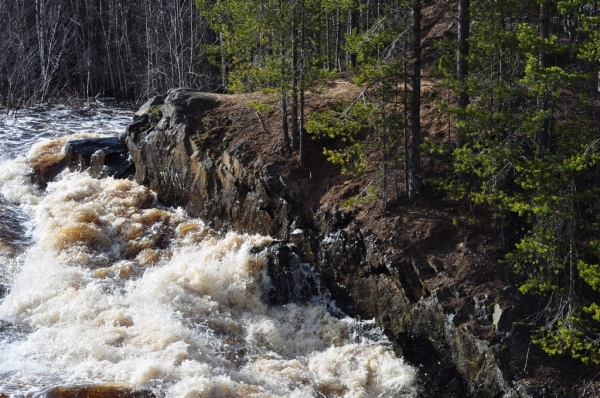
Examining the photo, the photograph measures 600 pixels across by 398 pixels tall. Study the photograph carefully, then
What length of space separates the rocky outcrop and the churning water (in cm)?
44

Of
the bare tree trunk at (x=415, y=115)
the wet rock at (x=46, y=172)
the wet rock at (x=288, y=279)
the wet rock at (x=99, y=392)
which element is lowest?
the wet rock at (x=99, y=392)

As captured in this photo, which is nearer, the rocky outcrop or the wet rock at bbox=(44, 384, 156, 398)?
the wet rock at bbox=(44, 384, 156, 398)

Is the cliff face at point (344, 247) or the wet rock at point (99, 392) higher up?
the cliff face at point (344, 247)

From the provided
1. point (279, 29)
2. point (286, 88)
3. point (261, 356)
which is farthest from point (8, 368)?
point (279, 29)

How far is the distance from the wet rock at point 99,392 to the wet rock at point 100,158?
31.0ft

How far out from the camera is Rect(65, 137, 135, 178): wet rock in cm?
1770

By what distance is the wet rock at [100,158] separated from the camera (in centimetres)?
1770

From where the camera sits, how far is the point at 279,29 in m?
14.0

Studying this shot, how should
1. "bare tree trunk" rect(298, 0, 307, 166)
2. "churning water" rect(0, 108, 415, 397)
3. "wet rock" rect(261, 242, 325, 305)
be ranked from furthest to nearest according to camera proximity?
"bare tree trunk" rect(298, 0, 307, 166) → "wet rock" rect(261, 242, 325, 305) → "churning water" rect(0, 108, 415, 397)

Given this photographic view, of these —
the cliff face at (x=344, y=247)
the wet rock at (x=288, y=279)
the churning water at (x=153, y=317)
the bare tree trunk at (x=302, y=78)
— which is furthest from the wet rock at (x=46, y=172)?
the wet rock at (x=288, y=279)

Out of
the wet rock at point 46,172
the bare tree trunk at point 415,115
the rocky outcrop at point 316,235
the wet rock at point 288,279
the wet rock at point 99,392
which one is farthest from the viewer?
the wet rock at point 46,172

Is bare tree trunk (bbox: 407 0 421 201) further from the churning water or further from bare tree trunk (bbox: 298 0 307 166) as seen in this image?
the churning water

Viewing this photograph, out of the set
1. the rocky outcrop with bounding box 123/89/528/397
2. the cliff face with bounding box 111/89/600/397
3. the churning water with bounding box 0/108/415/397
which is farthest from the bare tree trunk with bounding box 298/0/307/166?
the churning water with bounding box 0/108/415/397

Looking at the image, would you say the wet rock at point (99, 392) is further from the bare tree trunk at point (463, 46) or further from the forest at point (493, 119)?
the bare tree trunk at point (463, 46)
